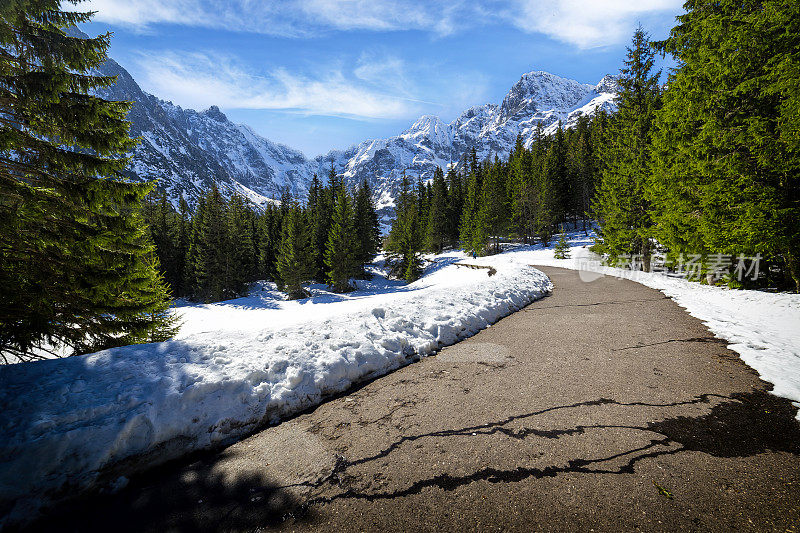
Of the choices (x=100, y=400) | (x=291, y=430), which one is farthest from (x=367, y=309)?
(x=100, y=400)

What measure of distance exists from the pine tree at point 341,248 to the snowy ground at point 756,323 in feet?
88.9

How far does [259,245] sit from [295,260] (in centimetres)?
1823

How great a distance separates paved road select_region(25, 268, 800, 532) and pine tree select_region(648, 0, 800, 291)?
8442 mm

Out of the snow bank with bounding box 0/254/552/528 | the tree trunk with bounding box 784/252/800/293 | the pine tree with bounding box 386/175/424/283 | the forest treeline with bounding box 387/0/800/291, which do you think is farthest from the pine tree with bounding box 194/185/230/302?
the tree trunk with bounding box 784/252/800/293

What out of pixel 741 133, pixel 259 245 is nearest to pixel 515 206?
pixel 741 133

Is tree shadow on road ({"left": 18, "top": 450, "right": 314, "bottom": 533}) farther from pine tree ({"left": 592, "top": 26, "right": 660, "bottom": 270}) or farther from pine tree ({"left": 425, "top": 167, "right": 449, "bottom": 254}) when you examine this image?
pine tree ({"left": 425, "top": 167, "right": 449, "bottom": 254})

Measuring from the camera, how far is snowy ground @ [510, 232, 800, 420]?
4.74 m

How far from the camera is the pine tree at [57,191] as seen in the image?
5.22 meters

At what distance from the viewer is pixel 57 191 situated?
5.63 meters

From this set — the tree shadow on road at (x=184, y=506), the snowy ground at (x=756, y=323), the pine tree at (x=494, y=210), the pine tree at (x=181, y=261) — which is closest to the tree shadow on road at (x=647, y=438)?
the tree shadow on road at (x=184, y=506)

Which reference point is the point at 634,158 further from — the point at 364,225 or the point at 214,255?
the point at 214,255

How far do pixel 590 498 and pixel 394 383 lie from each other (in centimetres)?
308

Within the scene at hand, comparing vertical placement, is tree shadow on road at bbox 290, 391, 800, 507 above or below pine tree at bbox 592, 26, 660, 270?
below

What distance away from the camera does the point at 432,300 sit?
28.2ft
